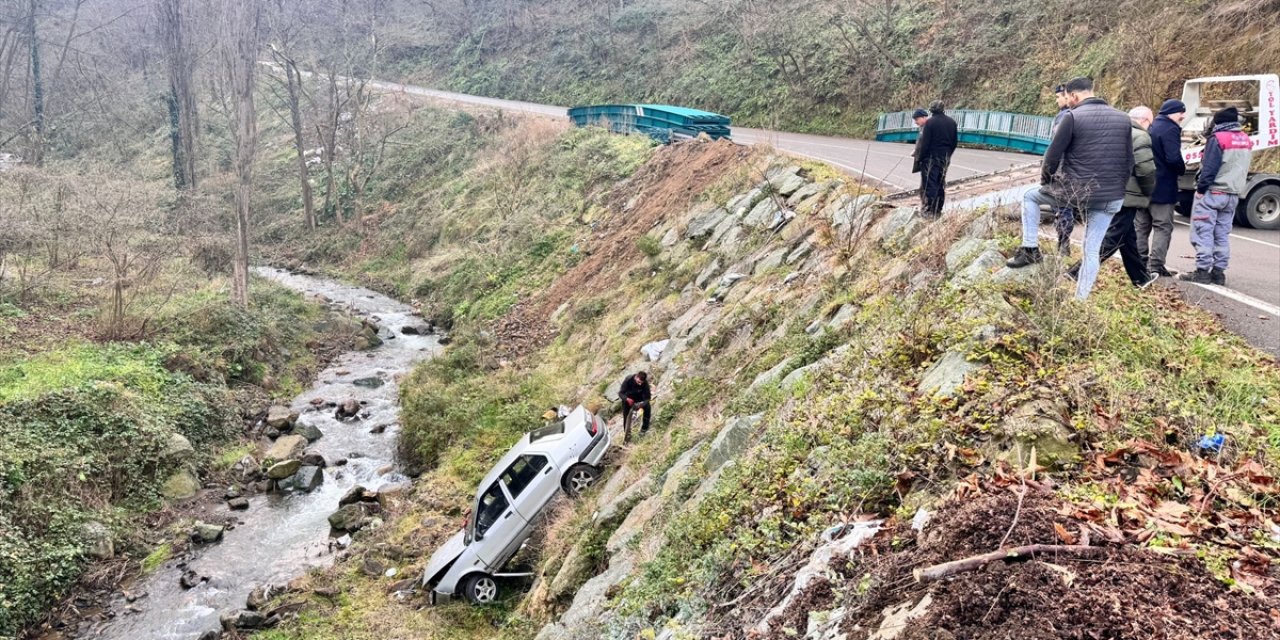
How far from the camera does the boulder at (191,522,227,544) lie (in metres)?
12.6

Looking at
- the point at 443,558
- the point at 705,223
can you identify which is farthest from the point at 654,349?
the point at 443,558

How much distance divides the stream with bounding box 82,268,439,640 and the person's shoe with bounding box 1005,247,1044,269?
10989 mm

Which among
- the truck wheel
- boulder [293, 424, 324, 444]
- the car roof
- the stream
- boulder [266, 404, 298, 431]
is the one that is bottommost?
the stream

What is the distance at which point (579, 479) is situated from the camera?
1084 centimetres

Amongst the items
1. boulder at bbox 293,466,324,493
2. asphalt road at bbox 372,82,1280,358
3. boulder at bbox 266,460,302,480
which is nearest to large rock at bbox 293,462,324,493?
boulder at bbox 293,466,324,493

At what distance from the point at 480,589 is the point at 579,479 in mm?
2035

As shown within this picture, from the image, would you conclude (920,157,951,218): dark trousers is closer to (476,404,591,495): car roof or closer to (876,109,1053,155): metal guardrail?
(476,404,591,495): car roof

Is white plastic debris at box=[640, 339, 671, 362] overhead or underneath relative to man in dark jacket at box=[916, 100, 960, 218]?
underneath

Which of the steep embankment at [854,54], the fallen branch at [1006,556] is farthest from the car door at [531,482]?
the steep embankment at [854,54]

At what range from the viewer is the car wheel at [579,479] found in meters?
10.7

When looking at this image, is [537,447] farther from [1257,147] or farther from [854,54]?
[854,54]

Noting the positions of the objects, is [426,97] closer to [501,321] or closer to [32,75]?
[32,75]

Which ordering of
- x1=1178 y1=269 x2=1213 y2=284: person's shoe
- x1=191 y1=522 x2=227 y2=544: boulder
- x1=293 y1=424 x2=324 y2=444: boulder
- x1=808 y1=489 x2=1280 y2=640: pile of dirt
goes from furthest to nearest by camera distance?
x1=293 y1=424 x2=324 y2=444: boulder → x1=191 y1=522 x2=227 y2=544: boulder → x1=1178 y1=269 x2=1213 y2=284: person's shoe → x1=808 y1=489 x2=1280 y2=640: pile of dirt

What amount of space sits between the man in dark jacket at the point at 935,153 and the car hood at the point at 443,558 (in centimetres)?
826
